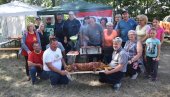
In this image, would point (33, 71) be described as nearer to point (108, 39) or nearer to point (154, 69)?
point (108, 39)

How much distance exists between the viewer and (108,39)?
770cm

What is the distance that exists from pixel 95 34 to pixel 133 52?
1.13 metres

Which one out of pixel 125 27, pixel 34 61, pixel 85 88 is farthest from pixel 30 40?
pixel 125 27

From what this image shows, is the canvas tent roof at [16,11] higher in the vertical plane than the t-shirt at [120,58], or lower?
higher

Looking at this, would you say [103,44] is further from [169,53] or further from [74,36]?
[169,53]

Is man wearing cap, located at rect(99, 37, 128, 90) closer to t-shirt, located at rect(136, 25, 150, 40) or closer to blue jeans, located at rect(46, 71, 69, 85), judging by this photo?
blue jeans, located at rect(46, 71, 69, 85)

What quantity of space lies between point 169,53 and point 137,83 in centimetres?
561

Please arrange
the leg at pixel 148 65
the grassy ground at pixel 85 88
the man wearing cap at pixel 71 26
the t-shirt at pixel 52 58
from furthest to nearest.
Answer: the man wearing cap at pixel 71 26 → the leg at pixel 148 65 → the t-shirt at pixel 52 58 → the grassy ground at pixel 85 88

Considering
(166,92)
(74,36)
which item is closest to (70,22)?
(74,36)

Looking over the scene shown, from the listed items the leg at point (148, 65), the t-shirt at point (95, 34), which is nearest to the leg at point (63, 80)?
the t-shirt at point (95, 34)

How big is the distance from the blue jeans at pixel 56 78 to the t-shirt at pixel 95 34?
139 centimetres

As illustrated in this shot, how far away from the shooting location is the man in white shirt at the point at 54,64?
6785 millimetres

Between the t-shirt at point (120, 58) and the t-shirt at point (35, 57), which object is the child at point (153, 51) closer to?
the t-shirt at point (120, 58)

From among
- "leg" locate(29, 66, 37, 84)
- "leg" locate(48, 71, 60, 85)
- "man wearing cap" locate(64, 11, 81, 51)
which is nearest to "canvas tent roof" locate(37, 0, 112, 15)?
"man wearing cap" locate(64, 11, 81, 51)
